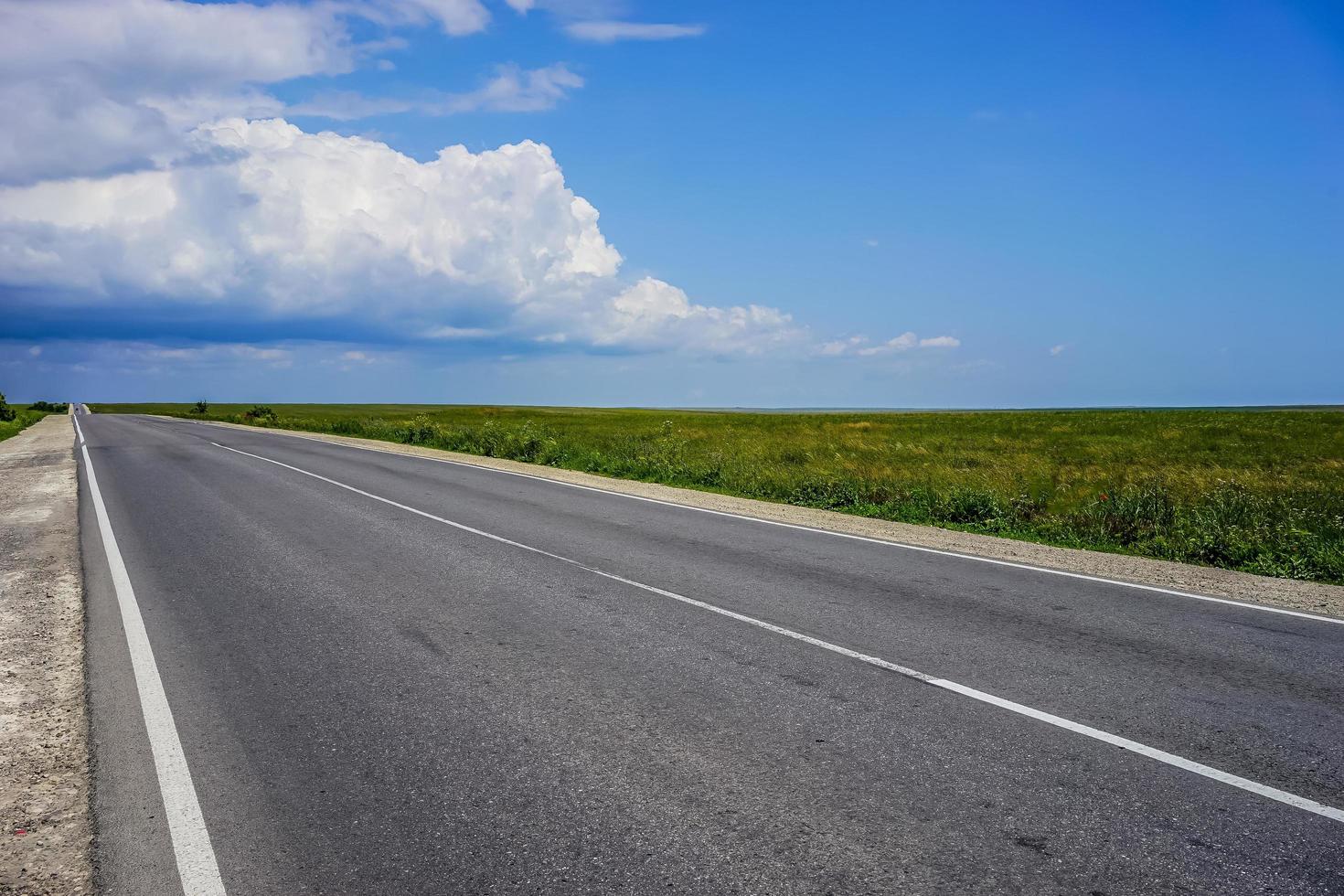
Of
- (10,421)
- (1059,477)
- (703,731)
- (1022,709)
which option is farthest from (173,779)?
(10,421)

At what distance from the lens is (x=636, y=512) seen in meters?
14.6

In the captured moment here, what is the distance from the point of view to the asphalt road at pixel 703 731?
360 centimetres

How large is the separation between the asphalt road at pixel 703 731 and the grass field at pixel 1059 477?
4.17 m

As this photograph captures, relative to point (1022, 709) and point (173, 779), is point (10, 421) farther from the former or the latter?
point (1022, 709)

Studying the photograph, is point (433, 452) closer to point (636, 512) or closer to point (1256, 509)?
point (636, 512)

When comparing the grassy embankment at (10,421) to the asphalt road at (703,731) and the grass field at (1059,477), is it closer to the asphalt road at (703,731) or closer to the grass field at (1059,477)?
the grass field at (1059,477)

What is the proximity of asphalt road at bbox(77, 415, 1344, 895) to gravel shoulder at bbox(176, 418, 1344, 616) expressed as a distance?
880mm

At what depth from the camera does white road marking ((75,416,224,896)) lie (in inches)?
141

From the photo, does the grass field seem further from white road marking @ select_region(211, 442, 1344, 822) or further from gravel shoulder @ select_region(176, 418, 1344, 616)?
white road marking @ select_region(211, 442, 1344, 822)

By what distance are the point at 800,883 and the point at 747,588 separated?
524 centimetres

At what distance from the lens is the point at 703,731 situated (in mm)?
4914

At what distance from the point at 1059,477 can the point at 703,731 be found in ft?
71.6

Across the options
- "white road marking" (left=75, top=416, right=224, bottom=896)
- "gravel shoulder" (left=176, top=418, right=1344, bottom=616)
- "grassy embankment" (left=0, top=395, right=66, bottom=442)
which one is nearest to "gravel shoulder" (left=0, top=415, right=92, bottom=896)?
"white road marking" (left=75, top=416, right=224, bottom=896)

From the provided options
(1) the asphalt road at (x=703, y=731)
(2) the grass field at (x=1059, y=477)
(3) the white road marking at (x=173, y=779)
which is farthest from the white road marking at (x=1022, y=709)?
(2) the grass field at (x=1059, y=477)
